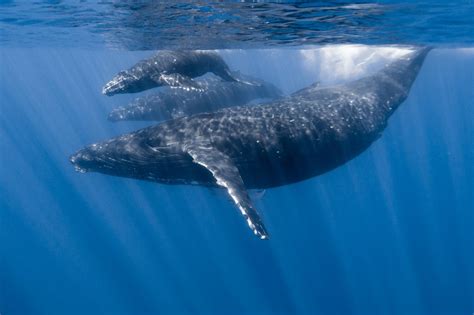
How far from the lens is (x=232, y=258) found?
92.1 ft

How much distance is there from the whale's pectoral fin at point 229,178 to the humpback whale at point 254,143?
45 mm

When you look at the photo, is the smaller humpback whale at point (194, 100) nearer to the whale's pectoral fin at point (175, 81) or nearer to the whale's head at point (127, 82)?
the whale's head at point (127, 82)

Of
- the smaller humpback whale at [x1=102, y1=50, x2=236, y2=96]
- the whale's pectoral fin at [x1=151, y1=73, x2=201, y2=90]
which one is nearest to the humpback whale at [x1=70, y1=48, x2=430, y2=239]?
the whale's pectoral fin at [x1=151, y1=73, x2=201, y2=90]

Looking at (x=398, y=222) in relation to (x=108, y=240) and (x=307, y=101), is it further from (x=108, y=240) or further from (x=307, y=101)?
(x=307, y=101)

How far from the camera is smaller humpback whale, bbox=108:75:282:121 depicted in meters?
16.2

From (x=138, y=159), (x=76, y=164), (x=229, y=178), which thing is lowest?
(x=229, y=178)

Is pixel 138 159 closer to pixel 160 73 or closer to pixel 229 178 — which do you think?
pixel 229 178

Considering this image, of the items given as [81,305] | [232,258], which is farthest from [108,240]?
[232,258]

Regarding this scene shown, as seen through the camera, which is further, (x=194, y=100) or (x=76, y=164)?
(x=194, y=100)

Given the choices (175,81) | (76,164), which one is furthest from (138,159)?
(175,81)

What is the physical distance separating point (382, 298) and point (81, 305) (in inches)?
846

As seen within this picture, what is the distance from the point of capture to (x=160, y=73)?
42.3 ft

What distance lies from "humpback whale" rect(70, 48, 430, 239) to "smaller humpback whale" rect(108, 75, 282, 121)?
5.09 metres

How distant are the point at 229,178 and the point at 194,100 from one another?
8.76 metres
